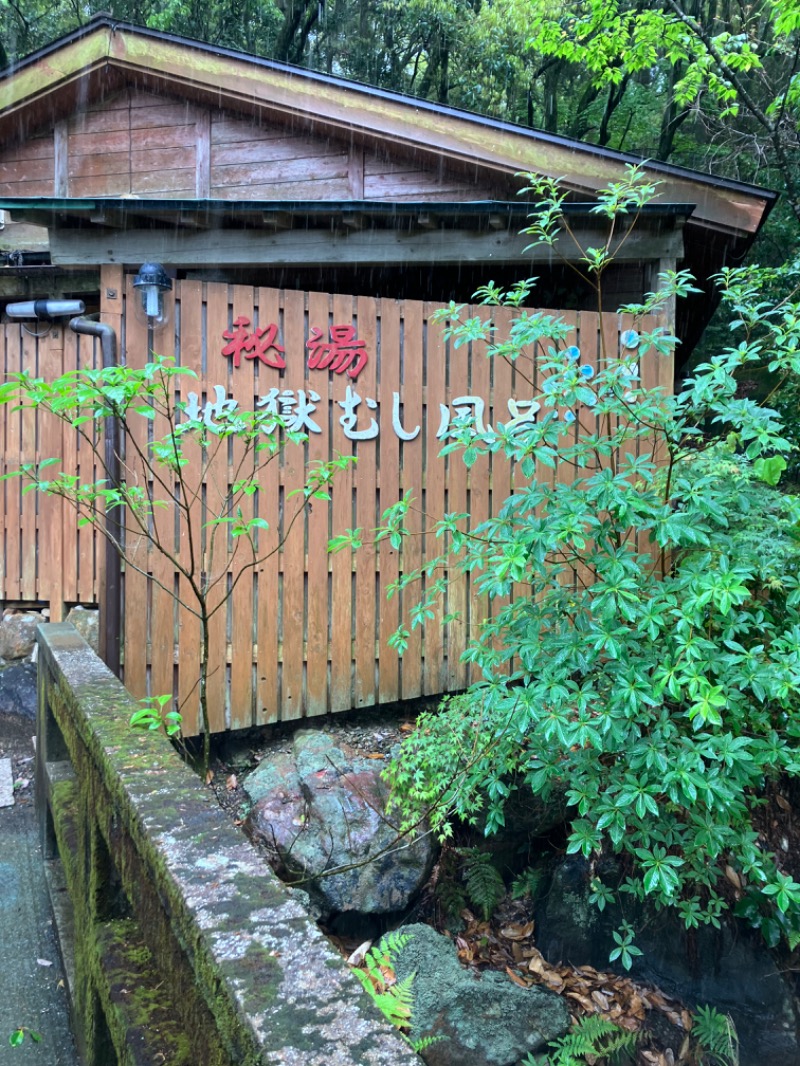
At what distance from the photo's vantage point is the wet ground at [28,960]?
101 inches

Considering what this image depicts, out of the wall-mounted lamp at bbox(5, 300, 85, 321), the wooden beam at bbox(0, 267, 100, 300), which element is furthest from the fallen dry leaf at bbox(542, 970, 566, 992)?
the wooden beam at bbox(0, 267, 100, 300)

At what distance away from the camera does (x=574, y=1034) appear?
12.2ft

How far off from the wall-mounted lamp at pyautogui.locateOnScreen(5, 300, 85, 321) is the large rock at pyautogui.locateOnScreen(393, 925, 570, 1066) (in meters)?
4.74

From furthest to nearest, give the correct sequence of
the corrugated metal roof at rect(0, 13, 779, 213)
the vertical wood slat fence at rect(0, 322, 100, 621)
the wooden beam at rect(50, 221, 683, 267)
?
the vertical wood slat fence at rect(0, 322, 100, 621)
the corrugated metal roof at rect(0, 13, 779, 213)
the wooden beam at rect(50, 221, 683, 267)

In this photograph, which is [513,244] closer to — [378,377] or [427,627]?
[378,377]

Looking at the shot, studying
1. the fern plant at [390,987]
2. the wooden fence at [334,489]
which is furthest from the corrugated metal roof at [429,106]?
the fern plant at [390,987]

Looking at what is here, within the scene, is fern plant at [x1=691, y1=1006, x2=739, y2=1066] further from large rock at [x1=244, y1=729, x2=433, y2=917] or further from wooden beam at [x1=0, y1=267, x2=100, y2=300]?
wooden beam at [x1=0, y1=267, x2=100, y2=300]

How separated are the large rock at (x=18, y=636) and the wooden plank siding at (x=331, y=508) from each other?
1546 millimetres

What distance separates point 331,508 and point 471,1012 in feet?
9.42

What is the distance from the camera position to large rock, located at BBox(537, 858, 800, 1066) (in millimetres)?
4012

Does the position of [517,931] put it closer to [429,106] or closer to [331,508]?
[331,508]

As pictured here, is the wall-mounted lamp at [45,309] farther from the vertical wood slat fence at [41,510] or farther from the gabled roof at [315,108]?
the gabled roof at [315,108]

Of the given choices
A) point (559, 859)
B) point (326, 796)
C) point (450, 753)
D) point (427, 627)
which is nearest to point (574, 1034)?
point (559, 859)

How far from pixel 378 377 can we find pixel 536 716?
2650 millimetres
